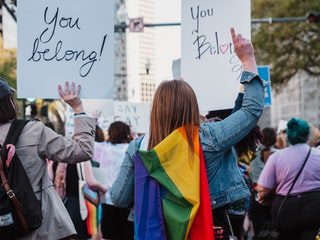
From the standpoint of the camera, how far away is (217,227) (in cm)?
420

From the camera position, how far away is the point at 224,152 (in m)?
4.06

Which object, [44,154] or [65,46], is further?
[65,46]

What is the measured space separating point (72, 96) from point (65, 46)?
588 mm

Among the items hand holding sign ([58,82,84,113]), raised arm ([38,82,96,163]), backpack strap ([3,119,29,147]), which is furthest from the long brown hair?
backpack strap ([3,119,29,147])

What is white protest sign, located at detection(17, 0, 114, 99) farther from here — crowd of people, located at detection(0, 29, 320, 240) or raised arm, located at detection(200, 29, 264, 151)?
raised arm, located at detection(200, 29, 264, 151)

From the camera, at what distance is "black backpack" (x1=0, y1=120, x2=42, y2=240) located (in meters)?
4.18

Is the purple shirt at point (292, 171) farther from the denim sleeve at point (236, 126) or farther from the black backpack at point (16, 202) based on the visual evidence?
the black backpack at point (16, 202)

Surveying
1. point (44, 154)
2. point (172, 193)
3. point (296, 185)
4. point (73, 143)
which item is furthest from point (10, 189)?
point (296, 185)

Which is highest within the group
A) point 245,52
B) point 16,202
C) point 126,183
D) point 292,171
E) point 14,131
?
point 245,52

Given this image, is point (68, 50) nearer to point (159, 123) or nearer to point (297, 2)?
point (159, 123)

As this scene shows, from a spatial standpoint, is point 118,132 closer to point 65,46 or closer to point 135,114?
point 135,114

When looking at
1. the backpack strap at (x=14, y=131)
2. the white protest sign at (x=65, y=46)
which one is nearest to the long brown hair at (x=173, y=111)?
the backpack strap at (x=14, y=131)

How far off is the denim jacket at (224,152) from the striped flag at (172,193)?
93 millimetres

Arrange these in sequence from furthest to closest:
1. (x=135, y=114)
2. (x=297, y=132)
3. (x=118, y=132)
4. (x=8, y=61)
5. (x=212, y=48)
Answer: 1. (x=8, y=61)
2. (x=135, y=114)
3. (x=118, y=132)
4. (x=297, y=132)
5. (x=212, y=48)
